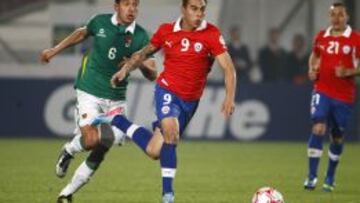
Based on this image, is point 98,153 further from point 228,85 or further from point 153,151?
point 228,85

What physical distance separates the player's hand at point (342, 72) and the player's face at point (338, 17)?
21.4 inches

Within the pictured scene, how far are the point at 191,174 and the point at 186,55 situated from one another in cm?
522

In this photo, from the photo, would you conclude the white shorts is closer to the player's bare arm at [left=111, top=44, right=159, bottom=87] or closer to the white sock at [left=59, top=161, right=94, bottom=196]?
the white sock at [left=59, top=161, right=94, bottom=196]

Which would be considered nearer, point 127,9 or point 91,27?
point 127,9

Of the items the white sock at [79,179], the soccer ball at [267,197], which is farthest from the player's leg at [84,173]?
the soccer ball at [267,197]

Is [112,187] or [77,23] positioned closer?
[112,187]

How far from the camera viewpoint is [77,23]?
80.1ft

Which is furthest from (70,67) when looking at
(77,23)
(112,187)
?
(112,187)

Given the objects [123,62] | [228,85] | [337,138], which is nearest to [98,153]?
[123,62]

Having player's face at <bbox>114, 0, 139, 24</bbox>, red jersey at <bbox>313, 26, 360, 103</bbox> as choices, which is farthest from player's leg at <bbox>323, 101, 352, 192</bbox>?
player's face at <bbox>114, 0, 139, 24</bbox>

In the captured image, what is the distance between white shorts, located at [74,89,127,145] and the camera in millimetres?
12008

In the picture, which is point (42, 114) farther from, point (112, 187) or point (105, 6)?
point (112, 187)

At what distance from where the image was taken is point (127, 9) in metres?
12.0

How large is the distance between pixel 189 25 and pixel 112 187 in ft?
11.4
